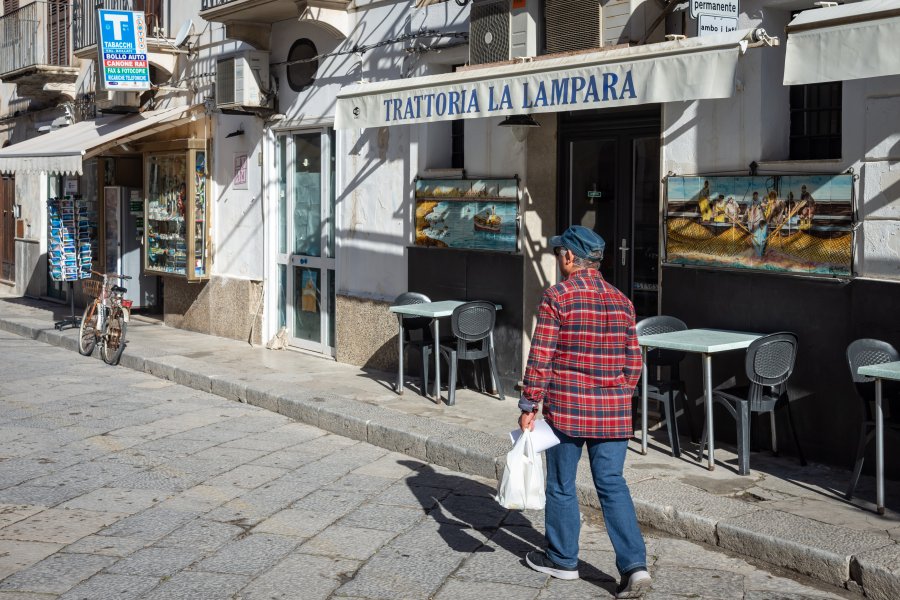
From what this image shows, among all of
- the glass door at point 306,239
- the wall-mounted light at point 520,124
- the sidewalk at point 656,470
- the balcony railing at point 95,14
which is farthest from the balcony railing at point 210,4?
the wall-mounted light at point 520,124

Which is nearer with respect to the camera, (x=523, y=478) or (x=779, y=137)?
(x=523, y=478)

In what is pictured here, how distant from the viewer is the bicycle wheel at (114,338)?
41.2ft

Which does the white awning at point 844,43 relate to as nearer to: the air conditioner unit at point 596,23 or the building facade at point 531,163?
the building facade at point 531,163

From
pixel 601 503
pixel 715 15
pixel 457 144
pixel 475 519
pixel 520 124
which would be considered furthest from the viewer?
pixel 457 144

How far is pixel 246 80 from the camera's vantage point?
507 inches

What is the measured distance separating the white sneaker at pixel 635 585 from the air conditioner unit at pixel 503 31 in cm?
553

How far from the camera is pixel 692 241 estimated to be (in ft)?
27.0

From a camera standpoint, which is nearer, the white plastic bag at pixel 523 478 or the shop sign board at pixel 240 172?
the white plastic bag at pixel 523 478

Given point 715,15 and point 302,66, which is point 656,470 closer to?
point 715,15

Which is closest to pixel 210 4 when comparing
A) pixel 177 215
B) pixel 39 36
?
pixel 177 215

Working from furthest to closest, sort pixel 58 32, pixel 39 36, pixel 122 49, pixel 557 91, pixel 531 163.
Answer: pixel 39 36
pixel 58 32
pixel 122 49
pixel 531 163
pixel 557 91

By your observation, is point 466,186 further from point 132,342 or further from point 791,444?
point 132,342

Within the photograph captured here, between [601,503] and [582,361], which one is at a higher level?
[582,361]

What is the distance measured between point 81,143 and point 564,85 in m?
8.83
